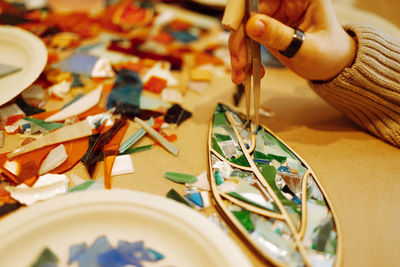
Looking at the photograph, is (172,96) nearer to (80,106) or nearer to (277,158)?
(80,106)

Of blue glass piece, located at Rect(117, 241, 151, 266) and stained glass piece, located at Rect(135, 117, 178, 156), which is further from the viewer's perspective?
stained glass piece, located at Rect(135, 117, 178, 156)

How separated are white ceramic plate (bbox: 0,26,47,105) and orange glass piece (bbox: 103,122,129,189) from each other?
8.2 inches

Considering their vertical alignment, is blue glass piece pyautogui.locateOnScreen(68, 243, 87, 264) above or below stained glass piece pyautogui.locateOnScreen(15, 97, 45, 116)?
above

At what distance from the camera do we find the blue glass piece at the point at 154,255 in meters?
0.38

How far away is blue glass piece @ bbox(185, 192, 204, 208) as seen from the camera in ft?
1.53

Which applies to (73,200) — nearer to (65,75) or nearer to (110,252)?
(110,252)

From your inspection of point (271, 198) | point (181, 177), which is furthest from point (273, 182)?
point (181, 177)

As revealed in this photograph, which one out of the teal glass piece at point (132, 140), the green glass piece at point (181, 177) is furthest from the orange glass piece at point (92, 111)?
the green glass piece at point (181, 177)

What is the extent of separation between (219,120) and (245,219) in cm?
23

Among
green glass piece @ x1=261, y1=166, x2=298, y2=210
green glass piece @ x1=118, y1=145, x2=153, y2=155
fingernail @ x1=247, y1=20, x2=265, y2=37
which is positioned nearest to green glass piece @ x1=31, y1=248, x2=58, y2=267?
green glass piece @ x1=118, y1=145, x2=153, y2=155

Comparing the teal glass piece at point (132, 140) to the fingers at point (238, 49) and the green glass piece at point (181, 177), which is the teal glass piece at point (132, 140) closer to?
the green glass piece at point (181, 177)

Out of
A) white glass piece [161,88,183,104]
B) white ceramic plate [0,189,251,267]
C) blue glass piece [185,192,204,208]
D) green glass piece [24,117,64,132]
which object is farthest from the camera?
white glass piece [161,88,183,104]

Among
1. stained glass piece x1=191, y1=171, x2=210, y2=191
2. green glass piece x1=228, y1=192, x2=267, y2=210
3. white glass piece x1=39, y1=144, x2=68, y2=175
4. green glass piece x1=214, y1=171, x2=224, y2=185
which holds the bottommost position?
white glass piece x1=39, y1=144, x2=68, y2=175

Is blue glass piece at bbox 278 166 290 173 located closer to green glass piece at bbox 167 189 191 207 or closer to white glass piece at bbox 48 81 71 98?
green glass piece at bbox 167 189 191 207
